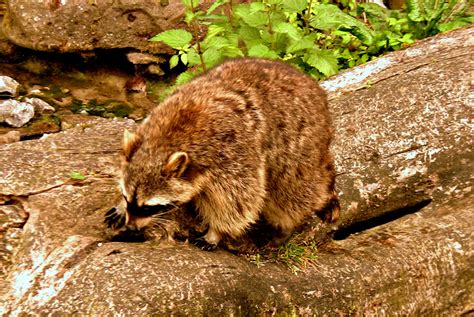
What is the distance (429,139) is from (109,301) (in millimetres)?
2706

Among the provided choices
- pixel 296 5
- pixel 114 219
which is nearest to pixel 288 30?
pixel 296 5

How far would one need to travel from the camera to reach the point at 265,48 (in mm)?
4848

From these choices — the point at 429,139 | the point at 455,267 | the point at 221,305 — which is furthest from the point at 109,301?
the point at 429,139

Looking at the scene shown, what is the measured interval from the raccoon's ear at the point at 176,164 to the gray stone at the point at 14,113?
3925 mm

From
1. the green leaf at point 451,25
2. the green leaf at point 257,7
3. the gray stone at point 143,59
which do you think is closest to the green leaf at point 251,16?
the green leaf at point 257,7

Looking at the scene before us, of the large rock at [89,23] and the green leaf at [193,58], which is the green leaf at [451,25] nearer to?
the green leaf at [193,58]

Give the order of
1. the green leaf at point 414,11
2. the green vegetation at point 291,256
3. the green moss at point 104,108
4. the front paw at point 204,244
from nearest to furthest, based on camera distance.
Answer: the front paw at point 204,244 → the green vegetation at point 291,256 → the green leaf at point 414,11 → the green moss at point 104,108

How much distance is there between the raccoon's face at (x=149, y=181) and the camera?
3.03 m

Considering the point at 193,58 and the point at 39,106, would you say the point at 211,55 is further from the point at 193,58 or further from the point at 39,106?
the point at 39,106

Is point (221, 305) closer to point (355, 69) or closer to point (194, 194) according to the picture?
point (194, 194)

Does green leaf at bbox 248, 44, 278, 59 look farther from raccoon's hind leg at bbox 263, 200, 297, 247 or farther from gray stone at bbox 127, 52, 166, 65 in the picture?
gray stone at bbox 127, 52, 166, 65

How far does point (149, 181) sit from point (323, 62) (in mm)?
2644

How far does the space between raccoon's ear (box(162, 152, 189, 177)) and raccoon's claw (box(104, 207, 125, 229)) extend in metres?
0.53

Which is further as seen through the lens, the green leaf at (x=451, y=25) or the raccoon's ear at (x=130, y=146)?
the green leaf at (x=451, y=25)
